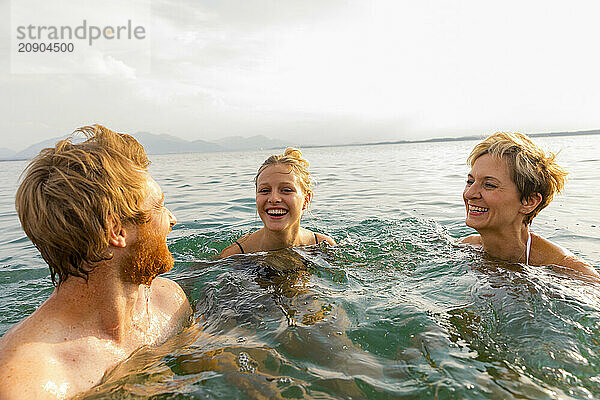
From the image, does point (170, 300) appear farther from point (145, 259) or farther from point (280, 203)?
point (280, 203)

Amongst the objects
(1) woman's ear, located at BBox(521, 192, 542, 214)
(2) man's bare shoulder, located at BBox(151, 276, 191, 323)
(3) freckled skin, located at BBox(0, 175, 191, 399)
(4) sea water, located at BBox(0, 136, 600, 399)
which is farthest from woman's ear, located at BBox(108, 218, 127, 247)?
(1) woman's ear, located at BBox(521, 192, 542, 214)

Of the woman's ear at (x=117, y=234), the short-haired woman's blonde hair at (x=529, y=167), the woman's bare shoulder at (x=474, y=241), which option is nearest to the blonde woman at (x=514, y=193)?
the short-haired woman's blonde hair at (x=529, y=167)

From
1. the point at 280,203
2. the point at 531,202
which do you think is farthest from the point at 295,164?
the point at 531,202

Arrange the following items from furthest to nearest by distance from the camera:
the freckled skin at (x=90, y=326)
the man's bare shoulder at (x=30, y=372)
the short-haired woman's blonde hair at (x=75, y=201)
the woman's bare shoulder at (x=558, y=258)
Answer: the woman's bare shoulder at (x=558, y=258) → the short-haired woman's blonde hair at (x=75, y=201) → the freckled skin at (x=90, y=326) → the man's bare shoulder at (x=30, y=372)

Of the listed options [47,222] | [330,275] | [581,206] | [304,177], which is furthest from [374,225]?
[47,222]

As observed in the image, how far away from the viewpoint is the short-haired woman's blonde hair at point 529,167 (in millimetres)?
4430

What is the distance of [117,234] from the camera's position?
2559 millimetres

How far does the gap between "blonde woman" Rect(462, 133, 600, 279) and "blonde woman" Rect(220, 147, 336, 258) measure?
6.76 feet

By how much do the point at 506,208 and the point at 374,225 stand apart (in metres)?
3.61

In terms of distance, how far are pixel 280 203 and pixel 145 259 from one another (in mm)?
2615

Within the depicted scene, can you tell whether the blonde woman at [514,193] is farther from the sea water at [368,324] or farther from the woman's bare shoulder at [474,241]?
the woman's bare shoulder at [474,241]

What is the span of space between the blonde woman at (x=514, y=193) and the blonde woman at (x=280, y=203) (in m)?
2.06

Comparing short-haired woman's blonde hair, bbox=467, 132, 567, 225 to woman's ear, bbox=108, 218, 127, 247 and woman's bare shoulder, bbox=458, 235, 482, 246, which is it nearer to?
woman's bare shoulder, bbox=458, 235, 482, 246

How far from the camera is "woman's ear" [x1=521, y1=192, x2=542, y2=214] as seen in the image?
4.49m
